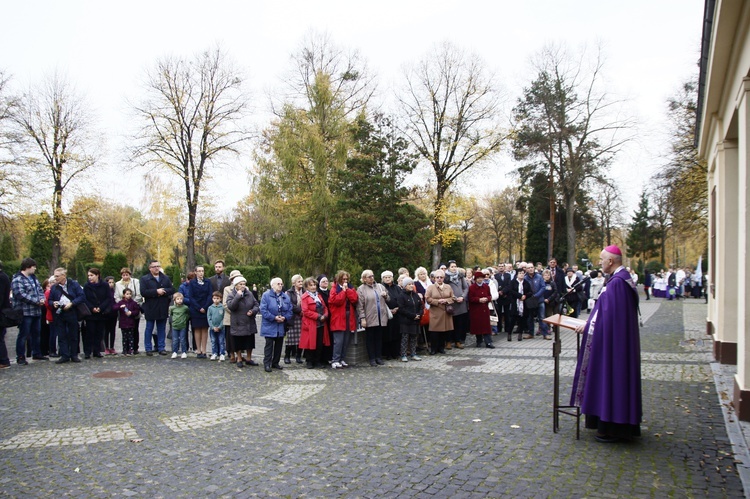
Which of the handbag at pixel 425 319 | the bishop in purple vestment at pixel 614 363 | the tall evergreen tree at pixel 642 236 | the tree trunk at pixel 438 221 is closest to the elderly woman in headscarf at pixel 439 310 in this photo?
the handbag at pixel 425 319

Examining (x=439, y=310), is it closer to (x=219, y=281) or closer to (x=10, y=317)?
(x=219, y=281)

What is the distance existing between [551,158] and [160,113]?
83.9 ft

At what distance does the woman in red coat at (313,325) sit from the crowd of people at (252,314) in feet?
0.07

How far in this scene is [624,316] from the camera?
577 cm

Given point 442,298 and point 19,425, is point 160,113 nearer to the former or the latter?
point 442,298

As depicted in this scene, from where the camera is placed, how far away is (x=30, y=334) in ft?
38.4

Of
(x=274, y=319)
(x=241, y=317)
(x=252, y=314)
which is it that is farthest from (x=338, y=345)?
(x=241, y=317)

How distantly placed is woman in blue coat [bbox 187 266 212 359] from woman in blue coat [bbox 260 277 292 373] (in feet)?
6.93

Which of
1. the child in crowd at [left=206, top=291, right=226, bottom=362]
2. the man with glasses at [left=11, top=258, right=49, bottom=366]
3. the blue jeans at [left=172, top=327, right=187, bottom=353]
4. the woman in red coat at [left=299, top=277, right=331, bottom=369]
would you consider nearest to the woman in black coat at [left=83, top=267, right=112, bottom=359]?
the man with glasses at [left=11, top=258, right=49, bottom=366]

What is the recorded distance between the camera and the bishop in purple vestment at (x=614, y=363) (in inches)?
222

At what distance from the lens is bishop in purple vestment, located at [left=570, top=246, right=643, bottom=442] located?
5.63 m

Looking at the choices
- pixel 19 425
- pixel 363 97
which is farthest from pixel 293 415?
pixel 363 97

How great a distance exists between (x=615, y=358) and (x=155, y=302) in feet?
33.3

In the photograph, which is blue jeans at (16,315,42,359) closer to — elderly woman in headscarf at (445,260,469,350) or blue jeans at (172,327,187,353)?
blue jeans at (172,327,187,353)
